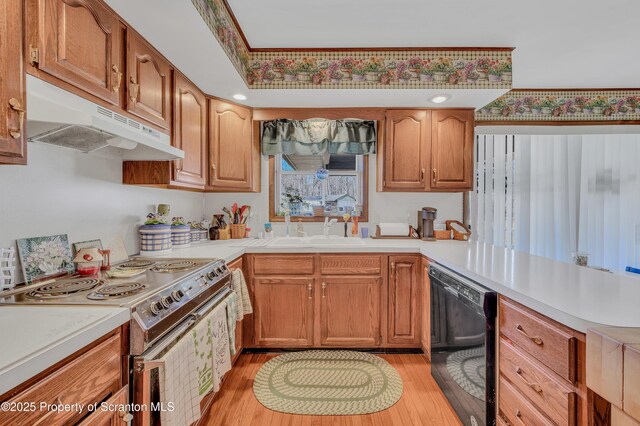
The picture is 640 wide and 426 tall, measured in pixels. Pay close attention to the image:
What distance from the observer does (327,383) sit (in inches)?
79.7

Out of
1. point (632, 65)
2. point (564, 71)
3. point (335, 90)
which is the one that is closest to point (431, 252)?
point (335, 90)

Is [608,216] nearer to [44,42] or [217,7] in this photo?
[217,7]

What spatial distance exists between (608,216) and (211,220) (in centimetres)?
417

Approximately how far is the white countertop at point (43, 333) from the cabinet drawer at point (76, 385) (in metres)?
0.04

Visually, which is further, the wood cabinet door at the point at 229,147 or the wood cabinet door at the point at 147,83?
the wood cabinet door at the point at 229,147

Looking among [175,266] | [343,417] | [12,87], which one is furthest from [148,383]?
[343,417]

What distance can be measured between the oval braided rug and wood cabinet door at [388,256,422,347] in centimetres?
27

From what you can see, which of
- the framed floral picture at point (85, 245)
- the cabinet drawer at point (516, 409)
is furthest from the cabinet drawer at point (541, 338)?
the framed floral picture at point (85, 245)

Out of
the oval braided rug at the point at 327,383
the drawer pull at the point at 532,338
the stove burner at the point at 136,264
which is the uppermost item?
the stove burner at the point at 136,264

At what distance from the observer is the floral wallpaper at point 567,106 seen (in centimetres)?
318

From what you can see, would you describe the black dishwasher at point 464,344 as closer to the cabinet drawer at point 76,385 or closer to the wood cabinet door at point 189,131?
the cabinet drawer at point 76,385

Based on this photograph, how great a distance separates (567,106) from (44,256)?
4.58 meters

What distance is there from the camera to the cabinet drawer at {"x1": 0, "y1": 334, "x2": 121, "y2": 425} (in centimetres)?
66

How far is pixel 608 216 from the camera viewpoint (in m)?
3.10
